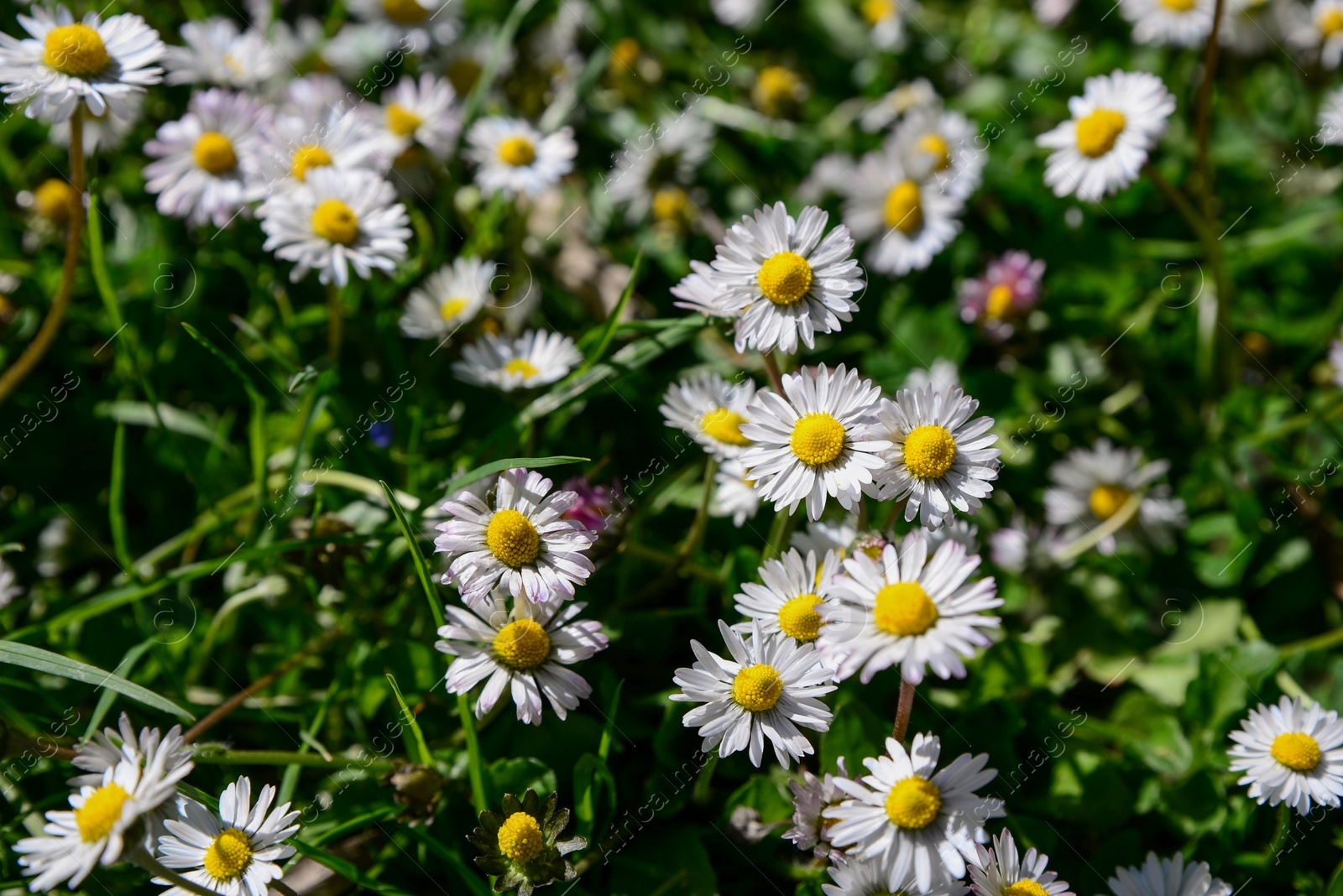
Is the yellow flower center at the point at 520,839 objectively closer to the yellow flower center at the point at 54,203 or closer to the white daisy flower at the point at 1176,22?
the yellow flower center at the point at 54,203

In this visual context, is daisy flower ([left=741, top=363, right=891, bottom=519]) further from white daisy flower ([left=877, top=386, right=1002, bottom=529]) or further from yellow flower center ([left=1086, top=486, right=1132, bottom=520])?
yellow flower center ([left=1086, top=486, right=1132, bottom=520])

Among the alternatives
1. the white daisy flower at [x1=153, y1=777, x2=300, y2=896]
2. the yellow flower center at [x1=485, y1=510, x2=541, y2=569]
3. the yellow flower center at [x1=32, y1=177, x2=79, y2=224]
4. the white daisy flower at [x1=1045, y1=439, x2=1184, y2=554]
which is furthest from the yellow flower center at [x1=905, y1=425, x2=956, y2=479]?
the yellow flower center at [x1=32, y1=177, x2=79, y2=224]

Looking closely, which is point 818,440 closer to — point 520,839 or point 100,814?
point 520,839

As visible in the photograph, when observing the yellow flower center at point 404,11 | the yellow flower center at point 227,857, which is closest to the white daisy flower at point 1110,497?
the yellow flower center at point 227,857

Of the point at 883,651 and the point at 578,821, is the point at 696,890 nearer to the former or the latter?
the point at 578,821

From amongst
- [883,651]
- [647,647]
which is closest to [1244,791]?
[883,651]

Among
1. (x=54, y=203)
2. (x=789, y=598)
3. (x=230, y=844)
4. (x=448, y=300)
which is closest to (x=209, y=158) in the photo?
(x=54, y=203)
